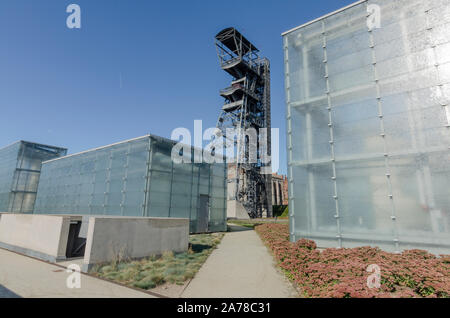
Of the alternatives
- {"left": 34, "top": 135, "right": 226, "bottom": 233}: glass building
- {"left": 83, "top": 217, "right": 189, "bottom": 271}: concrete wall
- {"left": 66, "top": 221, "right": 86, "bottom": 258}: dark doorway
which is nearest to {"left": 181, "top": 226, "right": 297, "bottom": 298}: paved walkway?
{"left": 83, "top": 217, "right": 189, "bottom": 271}: concrete wall

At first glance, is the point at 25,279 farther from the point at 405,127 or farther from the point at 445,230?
the point at 405,127

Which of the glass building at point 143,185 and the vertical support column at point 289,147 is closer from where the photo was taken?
the vertical support column at point 289,147

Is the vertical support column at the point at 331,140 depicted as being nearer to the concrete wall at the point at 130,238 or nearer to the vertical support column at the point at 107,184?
the concrete wall at the point at 130,238

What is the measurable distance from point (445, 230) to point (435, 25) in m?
8.54

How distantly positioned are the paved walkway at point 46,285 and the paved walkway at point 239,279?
1872mm

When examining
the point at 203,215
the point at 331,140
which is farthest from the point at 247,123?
the point at 331,140

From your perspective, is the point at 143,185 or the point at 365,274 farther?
the point at 143,185

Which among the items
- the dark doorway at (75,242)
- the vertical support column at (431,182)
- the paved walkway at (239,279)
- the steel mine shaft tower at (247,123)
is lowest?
the paved walkway at (239,279)

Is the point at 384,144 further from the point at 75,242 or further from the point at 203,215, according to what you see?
the point at 203,215

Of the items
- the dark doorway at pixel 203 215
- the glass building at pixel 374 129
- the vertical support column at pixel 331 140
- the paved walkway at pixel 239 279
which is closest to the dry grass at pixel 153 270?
the paved walkway at pixel 239 279

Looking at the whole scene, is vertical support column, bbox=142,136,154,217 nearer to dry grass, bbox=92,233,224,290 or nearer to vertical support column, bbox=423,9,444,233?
dry grass, bbox=92,233,224,290

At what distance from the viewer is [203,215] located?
72.8 feet

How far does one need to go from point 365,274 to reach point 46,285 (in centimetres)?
893

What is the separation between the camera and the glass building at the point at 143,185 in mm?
17891
